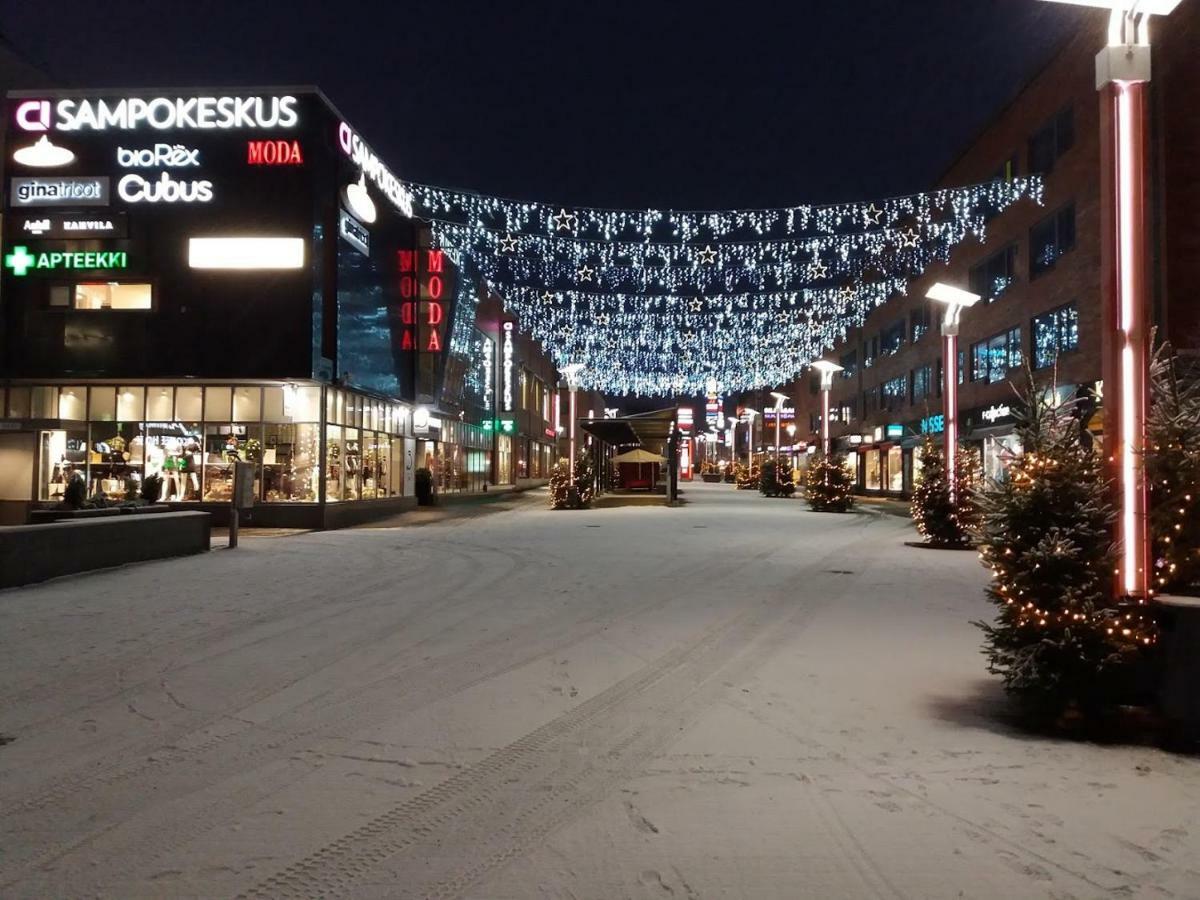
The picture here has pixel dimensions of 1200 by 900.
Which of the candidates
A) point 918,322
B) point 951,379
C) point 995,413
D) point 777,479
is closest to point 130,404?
point 951,379

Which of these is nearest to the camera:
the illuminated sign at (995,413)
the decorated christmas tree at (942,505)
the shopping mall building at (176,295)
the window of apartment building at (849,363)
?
the decorated christmas tree at (942,505)

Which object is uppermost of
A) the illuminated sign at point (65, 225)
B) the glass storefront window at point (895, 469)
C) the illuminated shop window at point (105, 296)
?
the illuminated sign at point (65, 225)

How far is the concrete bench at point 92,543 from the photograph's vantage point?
13.3 m

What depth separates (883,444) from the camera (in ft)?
189

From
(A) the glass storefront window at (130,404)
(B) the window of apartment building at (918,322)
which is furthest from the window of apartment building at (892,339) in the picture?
(A) the glass storefront window at (130,404)

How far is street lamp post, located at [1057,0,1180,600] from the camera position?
626cm

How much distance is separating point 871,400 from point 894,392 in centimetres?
608

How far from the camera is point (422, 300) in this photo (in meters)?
33.4

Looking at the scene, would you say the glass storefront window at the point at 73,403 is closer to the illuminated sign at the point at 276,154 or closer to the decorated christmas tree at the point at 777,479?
the illuminated sign at the point at 276,154

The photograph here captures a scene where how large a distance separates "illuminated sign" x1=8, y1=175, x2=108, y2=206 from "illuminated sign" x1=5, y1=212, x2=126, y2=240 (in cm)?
34

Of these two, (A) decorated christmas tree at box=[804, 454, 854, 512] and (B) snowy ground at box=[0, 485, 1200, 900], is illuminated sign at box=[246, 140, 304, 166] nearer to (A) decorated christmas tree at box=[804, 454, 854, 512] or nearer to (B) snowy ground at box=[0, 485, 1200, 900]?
(B) snowy ground at box=[0, 485, 1200, 900]

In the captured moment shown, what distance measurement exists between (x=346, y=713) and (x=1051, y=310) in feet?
104

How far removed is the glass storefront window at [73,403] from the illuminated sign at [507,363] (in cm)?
3372

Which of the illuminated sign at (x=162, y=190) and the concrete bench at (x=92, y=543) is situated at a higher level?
the illuminated sign at (x=162, y=190)
